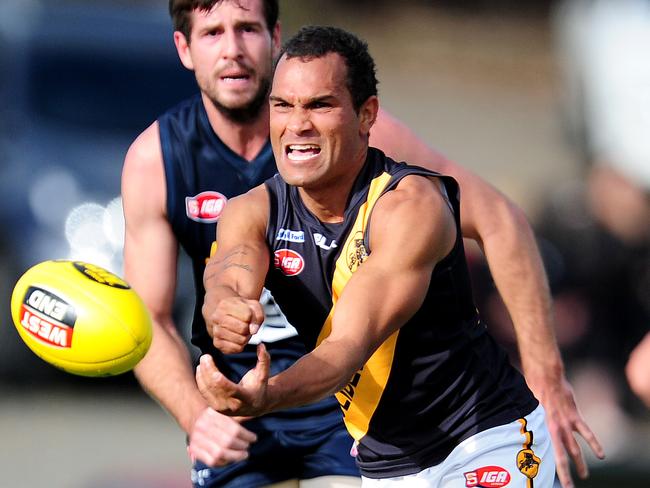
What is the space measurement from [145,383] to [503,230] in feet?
5.50

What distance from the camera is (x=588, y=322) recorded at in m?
10.7

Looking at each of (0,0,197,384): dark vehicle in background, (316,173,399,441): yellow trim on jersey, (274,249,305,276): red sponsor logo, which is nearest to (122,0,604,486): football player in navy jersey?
(316,173,399,441): yellow trim on jersey

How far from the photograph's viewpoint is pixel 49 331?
5219 millimetres

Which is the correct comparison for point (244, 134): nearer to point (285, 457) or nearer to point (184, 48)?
point (184, 48)

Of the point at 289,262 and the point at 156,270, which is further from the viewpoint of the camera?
the point at 156,270

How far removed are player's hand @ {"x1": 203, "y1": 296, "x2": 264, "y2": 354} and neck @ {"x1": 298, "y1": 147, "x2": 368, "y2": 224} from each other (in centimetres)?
65

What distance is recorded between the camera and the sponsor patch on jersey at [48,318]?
5188mm

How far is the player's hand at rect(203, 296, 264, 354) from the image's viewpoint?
448 centimetres

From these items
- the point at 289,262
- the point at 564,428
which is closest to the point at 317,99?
the point at 289,262

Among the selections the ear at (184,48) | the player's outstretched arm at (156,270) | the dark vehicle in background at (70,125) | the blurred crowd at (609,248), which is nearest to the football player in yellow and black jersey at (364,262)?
the player's outstretched arm at (156,270)

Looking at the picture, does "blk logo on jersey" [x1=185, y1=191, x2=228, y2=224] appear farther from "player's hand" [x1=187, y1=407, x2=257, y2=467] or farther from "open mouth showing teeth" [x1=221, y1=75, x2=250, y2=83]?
"player's hand" [x1=187, y1=407, x2=257, y2=467]

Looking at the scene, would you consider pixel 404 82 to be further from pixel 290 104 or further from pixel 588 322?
pixel 290 104

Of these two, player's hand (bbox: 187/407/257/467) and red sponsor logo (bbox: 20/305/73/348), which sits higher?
red sponsor logo (bbox: 20/305/73/348)

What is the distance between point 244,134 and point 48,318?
1.33m
